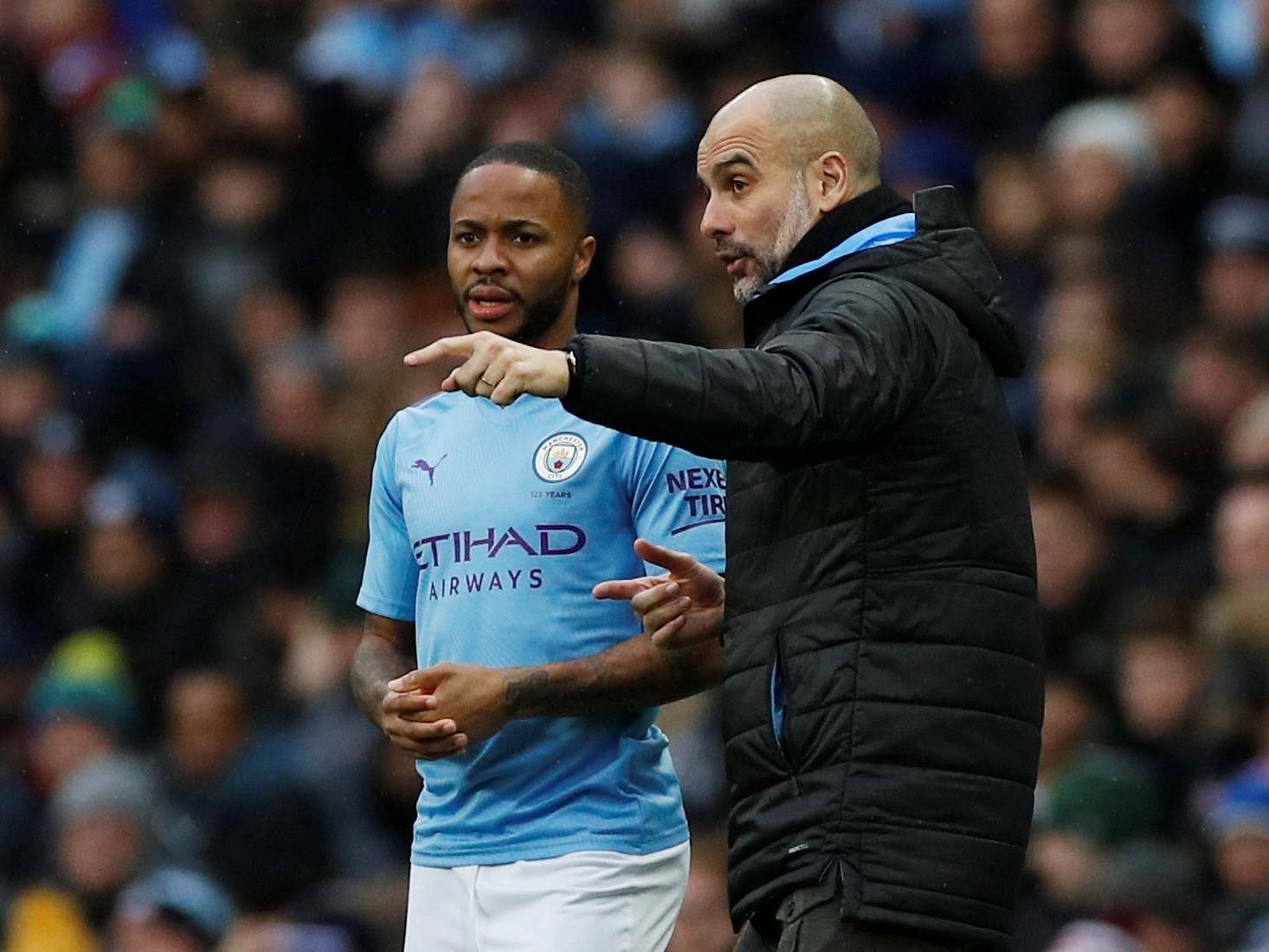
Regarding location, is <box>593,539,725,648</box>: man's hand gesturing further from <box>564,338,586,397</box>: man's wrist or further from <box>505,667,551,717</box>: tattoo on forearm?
<box>564,338,586,397</box>: man's wrist

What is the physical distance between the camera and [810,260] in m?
4.62

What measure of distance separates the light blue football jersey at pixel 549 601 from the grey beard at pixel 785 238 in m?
0.46

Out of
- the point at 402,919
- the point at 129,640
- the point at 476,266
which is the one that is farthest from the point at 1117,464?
the point at 129,640

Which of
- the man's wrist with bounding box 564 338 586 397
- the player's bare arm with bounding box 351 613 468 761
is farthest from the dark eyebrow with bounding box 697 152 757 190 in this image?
the player's bare arm with bounding box 351 613 468 761

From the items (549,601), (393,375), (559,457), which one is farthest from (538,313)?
(393,375)

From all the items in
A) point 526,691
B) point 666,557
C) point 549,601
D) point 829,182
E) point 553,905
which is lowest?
point 553,905

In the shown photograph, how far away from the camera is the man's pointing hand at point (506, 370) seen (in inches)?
161

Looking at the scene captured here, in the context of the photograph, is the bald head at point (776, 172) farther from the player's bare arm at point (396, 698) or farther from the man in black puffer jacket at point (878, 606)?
the player's bare arm at point (396, 698)

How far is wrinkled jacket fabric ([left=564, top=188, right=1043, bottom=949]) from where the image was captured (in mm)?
4344

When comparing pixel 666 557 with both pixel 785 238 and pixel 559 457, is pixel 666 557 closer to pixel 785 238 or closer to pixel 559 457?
pixel 559 457

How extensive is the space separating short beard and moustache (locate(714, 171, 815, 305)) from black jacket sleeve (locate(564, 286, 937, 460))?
0.39 metres

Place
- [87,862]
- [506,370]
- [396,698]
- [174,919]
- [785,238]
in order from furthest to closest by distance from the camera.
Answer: [87,862], [174,919], [396,698], [785,238], [506,370]

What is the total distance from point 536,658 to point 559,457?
386mm

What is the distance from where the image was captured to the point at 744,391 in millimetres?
4109
